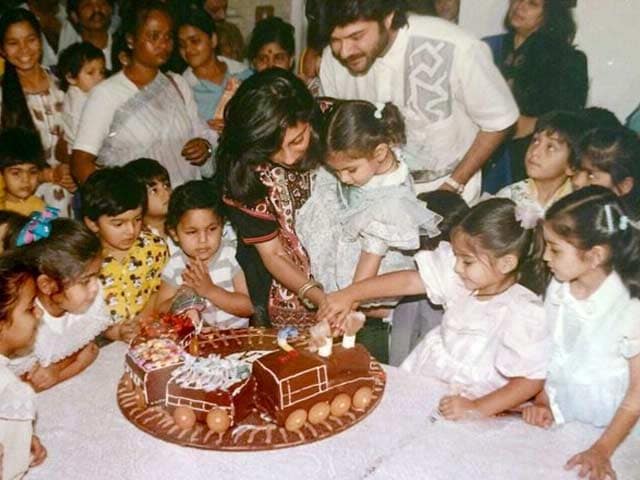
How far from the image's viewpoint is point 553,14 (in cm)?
209

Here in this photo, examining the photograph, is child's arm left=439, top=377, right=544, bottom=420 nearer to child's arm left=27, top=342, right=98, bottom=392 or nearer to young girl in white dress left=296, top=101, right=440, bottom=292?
young girl in white dress left=296, top=101, right=440, bottom=292

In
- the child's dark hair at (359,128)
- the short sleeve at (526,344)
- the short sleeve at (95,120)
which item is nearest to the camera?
the short sleeve at (526,344)

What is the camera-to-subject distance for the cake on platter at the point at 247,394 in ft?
4.25

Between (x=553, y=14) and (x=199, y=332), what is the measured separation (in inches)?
54.2

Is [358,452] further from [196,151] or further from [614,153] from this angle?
[196,151]

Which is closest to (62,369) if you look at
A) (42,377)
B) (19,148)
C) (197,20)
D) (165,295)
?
(42,377)

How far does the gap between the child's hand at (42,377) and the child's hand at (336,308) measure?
0.59 meters

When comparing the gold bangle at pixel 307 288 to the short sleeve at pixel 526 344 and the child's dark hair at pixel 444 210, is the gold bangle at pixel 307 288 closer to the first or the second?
the child's dark hair at pixel 444 210

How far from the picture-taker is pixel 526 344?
1457 mm

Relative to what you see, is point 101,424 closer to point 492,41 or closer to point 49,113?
point 492,41

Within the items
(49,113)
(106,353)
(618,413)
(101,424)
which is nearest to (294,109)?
(106,353)

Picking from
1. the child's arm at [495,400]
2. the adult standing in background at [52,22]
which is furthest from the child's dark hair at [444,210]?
the adult standing in background at [52,22]

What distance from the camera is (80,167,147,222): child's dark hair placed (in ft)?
6.86

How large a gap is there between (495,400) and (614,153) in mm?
787
